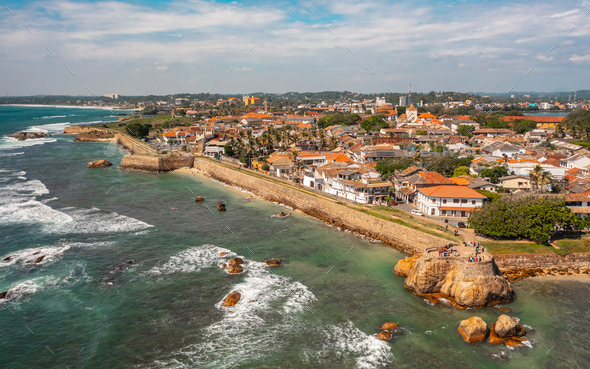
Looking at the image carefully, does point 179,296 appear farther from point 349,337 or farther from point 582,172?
point 582,172

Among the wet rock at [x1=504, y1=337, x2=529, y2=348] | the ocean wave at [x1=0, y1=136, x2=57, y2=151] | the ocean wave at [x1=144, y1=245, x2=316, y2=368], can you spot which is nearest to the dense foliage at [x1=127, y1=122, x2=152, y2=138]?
the ocean wave at [x1=0, y1=136, x2=57, y2=151]

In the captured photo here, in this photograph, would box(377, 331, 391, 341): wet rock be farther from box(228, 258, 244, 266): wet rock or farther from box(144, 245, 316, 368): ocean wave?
box(228, 258, 244, 266): wet rock

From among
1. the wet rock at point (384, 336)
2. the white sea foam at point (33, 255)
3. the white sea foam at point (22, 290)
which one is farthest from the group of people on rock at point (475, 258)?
→ the white sea foam at point (33, 255)

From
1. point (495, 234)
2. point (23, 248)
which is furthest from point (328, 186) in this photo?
point (23, 248)

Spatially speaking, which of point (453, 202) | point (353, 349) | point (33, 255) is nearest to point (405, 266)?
point (353, 349)

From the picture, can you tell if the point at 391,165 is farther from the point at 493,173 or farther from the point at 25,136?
the point at 25,136

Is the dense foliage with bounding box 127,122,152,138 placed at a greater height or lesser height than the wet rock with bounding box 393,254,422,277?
greater
